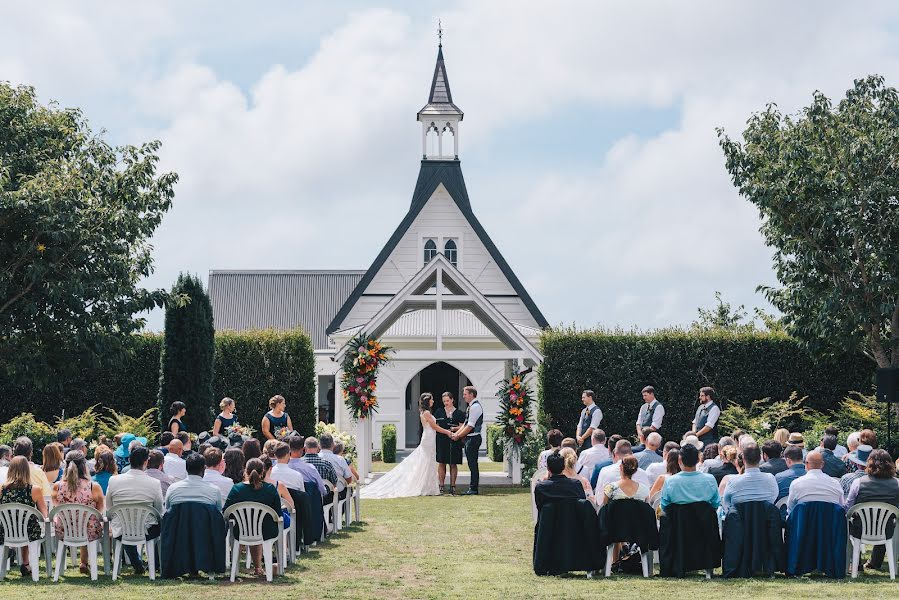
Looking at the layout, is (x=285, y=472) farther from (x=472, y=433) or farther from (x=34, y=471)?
(x=472, y=433)

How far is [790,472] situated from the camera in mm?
11820

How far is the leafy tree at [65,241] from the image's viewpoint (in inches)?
736

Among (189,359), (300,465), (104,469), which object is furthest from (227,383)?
(104,469)

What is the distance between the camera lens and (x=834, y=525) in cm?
1120

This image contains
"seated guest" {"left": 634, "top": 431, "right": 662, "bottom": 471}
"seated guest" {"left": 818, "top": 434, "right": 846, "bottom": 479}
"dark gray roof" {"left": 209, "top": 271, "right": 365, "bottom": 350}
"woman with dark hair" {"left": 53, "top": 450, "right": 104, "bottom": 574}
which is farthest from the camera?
"dark gray roof" {"left": 209, "top": 271, "right": 365, "bottom": 350}

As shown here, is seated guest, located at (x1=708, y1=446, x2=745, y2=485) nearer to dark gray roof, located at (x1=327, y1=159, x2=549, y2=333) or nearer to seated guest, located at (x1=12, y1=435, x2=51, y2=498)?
seated guest, located at (x1=12, y1=435, x2=51, y2=498)

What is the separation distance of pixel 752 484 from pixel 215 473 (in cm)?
553

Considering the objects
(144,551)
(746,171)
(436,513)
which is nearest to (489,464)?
(746,171)

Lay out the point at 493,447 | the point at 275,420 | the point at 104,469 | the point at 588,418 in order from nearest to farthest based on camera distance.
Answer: the point at 104,469 → the point at 275,420 → the point at 588,418 → the point at 493,447

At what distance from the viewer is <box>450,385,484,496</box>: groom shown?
1969 cm

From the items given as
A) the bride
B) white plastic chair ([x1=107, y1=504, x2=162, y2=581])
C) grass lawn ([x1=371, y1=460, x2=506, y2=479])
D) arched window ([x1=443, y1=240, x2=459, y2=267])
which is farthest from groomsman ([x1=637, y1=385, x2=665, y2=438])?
arched window ([x1=443, y1=240, x2=459, y2=267])

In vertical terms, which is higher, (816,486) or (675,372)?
(675,372)

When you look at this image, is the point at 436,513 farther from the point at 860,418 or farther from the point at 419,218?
the point at 419,218

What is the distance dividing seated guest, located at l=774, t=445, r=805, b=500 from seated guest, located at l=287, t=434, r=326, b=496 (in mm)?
5306
